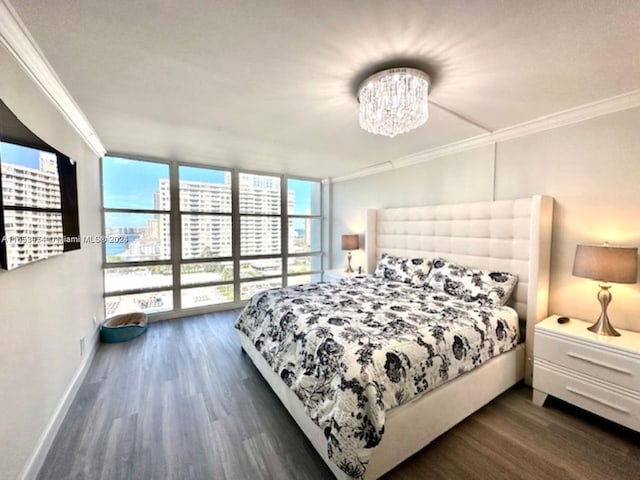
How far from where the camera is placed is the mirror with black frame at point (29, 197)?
121 centimetres

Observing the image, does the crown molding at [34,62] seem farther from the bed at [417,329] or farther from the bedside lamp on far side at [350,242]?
the bedside lamp on far side at [350,242]

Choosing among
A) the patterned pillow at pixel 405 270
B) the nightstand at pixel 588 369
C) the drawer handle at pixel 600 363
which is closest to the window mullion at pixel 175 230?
the patterned pillow at pixel 405 270

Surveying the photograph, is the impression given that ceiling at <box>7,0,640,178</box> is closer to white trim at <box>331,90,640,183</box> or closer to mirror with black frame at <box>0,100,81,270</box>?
white trim at <box>331,90,640,183</box>

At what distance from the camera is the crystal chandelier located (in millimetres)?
1617

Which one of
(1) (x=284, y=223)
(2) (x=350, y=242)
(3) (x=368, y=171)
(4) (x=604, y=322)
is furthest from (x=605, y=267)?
(1) (x=284, y=223)

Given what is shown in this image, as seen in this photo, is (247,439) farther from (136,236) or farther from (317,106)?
(136,236)

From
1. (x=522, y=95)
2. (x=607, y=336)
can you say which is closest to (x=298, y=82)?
(x=522, y=95)

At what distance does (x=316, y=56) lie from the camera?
4.99 ft

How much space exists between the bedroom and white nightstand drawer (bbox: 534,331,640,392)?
498 millimetres

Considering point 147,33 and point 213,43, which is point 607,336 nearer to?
point 213,43

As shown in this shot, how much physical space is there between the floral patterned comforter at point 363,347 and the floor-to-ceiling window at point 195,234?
6.18 feet

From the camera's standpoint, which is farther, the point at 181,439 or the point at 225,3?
the point at 181,439

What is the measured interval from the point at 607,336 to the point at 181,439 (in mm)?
3028

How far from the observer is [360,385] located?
1.35m
